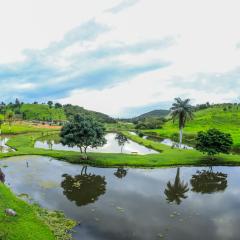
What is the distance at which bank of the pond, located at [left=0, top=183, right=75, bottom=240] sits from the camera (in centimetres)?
2722

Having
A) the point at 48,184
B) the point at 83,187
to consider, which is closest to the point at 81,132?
the point at 48,184

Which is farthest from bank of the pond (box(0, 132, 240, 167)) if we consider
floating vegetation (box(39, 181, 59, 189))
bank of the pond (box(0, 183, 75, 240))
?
bank of the pond (box(0, 183, 75, 240))

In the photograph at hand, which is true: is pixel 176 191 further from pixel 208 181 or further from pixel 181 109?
pixel 181 109

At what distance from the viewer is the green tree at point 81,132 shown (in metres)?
63.6

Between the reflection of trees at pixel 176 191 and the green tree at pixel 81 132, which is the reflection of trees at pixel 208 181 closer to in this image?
the reflection of trees at pixel 176 191

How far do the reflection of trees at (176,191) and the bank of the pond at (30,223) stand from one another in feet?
53.3

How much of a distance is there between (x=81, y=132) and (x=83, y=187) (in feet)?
60.1

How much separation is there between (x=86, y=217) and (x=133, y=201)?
8208 mm

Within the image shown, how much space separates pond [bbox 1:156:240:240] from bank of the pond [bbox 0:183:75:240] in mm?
1638

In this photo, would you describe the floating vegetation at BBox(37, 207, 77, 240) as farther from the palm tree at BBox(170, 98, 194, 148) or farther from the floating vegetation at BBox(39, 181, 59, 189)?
the palm tree at BBox(170, 98, 194, 148)

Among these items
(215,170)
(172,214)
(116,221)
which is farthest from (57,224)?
(215,170)

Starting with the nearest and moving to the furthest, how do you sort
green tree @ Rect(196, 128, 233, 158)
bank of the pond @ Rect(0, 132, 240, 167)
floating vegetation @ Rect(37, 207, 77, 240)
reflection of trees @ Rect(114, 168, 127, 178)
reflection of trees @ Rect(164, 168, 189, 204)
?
floating vegetation @ Rect(37, 207, 77, 240) → reflection of trees @ Rect(164, 168, 189, 204) → reflection of trees @ Rect(114, 168, 127, 178) → bank of the pond @ Rect(0, 132, 240, 167) → green tree @ Rect(196, 128, 233, 158)

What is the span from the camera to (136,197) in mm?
41688

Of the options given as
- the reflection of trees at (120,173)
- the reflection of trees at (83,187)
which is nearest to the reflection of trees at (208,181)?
the reflection of trees at (120,173)
